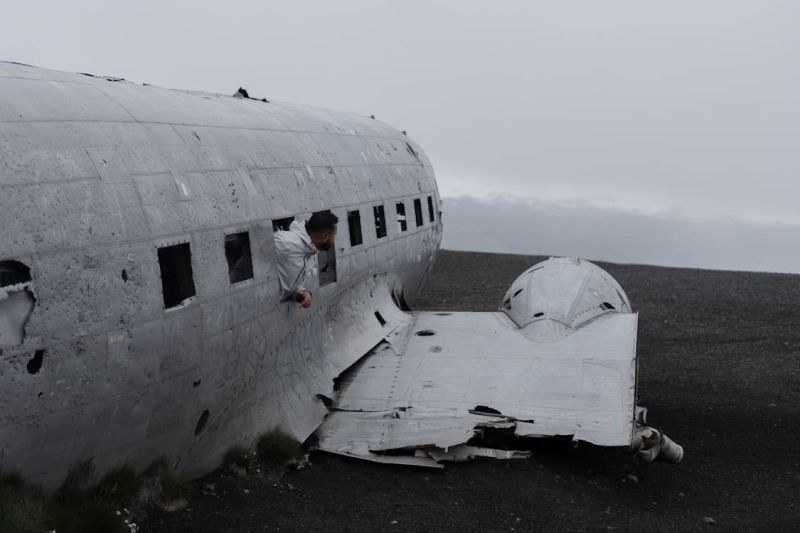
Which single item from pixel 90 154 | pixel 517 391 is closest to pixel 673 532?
pixel 517 391

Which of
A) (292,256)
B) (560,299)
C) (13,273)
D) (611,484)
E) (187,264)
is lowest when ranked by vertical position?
(611,484)

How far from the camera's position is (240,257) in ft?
31.7

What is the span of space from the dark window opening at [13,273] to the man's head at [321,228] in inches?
153

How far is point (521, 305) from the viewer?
1420cm

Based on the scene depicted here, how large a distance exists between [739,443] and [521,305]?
3898 millimetres

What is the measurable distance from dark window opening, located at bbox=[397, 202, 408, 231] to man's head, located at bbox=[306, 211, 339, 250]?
5417 mm

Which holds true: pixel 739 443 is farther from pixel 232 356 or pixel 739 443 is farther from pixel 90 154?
pixel 90 154

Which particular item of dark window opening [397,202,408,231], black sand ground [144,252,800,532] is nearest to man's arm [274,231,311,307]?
black sand ground [144,252,800,532]

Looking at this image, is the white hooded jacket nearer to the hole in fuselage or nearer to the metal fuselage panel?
the metal fuselage panel

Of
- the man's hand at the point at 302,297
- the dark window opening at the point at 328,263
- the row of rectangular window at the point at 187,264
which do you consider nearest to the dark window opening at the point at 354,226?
the dark window opening at the point at 328,263

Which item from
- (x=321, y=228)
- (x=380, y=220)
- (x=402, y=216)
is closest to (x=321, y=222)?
(x=321, y=228)

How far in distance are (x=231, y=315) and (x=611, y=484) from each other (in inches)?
207

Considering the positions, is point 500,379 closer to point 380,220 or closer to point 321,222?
point 321,222

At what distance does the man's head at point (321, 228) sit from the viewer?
1011cm
